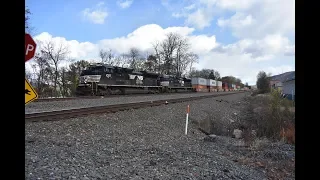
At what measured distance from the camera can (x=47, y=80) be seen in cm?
4059

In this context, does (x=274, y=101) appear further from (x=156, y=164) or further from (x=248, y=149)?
(x=156, y=164)

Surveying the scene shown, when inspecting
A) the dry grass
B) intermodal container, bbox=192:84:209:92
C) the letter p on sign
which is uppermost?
intermodal container, bbox=192:84:209:92

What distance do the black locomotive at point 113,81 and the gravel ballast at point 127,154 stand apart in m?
17.3

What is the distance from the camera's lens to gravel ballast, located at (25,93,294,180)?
5.87 metres

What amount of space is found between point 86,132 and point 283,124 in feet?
40.7

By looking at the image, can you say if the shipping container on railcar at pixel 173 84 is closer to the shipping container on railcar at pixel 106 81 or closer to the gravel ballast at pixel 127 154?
the shipping container on railcar at pixel 106 81

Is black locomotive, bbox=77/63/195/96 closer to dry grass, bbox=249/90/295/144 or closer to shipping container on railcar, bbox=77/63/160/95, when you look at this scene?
shipping container on railcar, bbox=77/63/160/95

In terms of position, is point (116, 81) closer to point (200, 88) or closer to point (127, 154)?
point (127, 154)

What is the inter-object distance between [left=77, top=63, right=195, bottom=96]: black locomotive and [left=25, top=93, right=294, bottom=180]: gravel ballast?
17.3 meters

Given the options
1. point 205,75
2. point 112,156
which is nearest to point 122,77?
point 112,156

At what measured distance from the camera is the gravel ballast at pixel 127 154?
19.3 ft

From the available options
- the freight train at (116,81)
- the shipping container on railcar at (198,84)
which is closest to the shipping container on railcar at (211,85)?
the shipping container on railcar at (198,84)

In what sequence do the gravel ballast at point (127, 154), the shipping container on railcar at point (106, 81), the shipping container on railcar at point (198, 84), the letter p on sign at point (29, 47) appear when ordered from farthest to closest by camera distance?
the shipping container on railcar at point (198, 84)
the shipping container on railcar at point (106, 81)
the gravel ballast at point (127, 154)
the letter p on sign at point (29, 47)

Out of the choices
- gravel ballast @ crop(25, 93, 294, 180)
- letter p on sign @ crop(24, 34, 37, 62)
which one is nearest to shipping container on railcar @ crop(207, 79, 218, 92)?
gravel ballast @ crop(25, 93, 294, 180)
